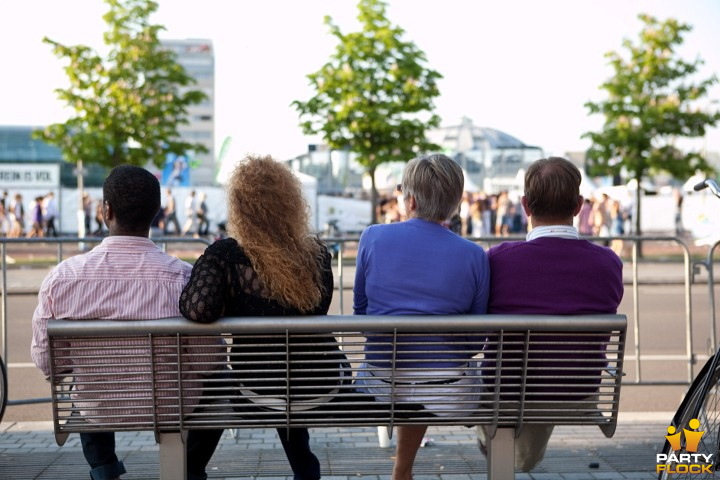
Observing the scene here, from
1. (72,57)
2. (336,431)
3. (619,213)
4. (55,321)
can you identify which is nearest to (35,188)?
(72,57)

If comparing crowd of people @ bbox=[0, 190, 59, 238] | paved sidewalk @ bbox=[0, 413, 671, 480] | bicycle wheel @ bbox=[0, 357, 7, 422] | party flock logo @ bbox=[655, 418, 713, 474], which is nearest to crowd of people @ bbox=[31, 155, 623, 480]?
party flock logo @ bbox=[655, 418, 713, 474]

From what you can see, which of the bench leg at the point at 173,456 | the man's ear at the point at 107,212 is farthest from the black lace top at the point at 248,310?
the man's ear at the point at 107,212

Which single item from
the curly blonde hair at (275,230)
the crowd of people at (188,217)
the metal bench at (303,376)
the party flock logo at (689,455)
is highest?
the curly blonde hair at (275,230)

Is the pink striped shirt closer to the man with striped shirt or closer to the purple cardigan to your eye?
the man with striped shirt

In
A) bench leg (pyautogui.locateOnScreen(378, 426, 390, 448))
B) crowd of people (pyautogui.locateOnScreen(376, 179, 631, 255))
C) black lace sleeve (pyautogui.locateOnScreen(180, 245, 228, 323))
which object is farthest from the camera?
crowd of people (pyautogui.locateOnScreen(376, 179, 631, 255))

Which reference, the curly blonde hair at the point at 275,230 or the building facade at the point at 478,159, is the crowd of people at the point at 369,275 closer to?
the curly blonde hair at the point at 275,230

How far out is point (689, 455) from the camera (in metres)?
3.70

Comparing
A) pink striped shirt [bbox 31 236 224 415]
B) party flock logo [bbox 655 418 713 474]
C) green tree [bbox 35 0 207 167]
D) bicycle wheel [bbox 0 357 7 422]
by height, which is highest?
green tree [bbox 35 0 207 167]

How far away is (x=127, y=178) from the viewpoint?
3830 millimetres

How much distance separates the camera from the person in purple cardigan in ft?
12.5

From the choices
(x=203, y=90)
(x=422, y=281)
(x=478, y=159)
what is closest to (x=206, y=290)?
(x=422, y=281)

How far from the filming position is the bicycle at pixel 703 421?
143 inches

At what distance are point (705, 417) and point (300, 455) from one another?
166cm

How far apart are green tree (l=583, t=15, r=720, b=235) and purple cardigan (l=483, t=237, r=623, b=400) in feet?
89.1
